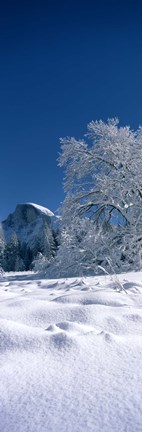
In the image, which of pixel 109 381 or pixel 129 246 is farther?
pixel 129 246

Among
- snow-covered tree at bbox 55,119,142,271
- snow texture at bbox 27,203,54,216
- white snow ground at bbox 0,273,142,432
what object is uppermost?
snow texture at bbox 27,203,54,216

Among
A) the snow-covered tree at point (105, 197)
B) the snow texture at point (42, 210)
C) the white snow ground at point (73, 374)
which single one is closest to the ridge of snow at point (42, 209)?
the snow texture at point (42, 210)

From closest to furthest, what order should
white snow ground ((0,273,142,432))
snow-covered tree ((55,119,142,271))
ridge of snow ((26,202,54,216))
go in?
white snow ground ((0,273,142,432)), snow-covered tree ((55,119,142,271)), ridge of snow ((26,202,54,216))

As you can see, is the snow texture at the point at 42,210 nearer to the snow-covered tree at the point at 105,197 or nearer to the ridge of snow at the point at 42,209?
the ridge of snow at the point at 42,209

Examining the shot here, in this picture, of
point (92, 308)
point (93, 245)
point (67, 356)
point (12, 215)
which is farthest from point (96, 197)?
point (12, 215)

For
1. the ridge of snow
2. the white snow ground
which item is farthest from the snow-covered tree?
the ridge of snow

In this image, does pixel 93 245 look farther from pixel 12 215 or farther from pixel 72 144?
pixel 12 215

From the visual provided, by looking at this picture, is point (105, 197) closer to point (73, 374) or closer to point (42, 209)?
point (73, 374)

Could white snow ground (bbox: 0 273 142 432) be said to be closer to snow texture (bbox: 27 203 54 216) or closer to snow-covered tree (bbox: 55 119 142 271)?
snow-covered tree (bbox: 55 119 142 271)

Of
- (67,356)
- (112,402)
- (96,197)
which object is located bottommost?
(112,402)

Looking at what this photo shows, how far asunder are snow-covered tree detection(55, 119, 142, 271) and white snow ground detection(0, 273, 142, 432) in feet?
22.0

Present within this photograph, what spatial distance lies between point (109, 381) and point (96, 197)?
9.62 m

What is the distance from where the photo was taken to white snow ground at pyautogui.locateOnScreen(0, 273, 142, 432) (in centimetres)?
117

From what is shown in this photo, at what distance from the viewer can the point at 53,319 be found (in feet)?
8.32
